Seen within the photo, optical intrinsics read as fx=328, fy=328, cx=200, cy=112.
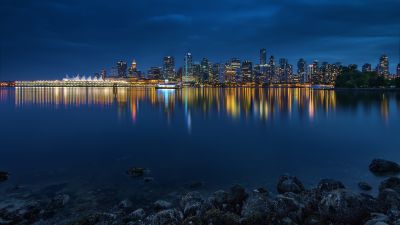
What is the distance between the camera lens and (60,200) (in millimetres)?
12859

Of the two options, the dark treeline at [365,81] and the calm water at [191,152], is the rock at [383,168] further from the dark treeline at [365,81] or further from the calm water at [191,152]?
the dark treeline at [365,81]

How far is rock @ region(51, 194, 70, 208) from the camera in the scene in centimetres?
1259

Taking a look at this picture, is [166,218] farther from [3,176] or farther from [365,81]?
[365,81]

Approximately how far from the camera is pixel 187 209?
11.3 meters

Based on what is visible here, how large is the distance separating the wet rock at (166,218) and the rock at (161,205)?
172 centimetres

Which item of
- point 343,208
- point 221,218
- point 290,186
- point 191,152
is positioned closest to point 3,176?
point 191,152

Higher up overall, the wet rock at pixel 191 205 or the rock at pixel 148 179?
the wet rock at pixel 191 205

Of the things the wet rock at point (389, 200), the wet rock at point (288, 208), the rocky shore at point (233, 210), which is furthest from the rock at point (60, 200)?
the wet rock at point (389, 200)

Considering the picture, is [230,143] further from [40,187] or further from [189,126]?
[40,187]

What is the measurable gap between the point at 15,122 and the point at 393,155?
4234cm

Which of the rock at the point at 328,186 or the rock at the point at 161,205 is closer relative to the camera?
the rock at the point at 161,205

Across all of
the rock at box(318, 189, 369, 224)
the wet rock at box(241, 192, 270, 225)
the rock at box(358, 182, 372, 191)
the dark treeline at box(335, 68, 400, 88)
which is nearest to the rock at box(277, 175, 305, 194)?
the rock at box(358, 182, 372, 191)

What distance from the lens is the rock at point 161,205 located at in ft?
40.5

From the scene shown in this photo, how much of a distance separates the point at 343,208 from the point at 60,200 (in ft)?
33.9
